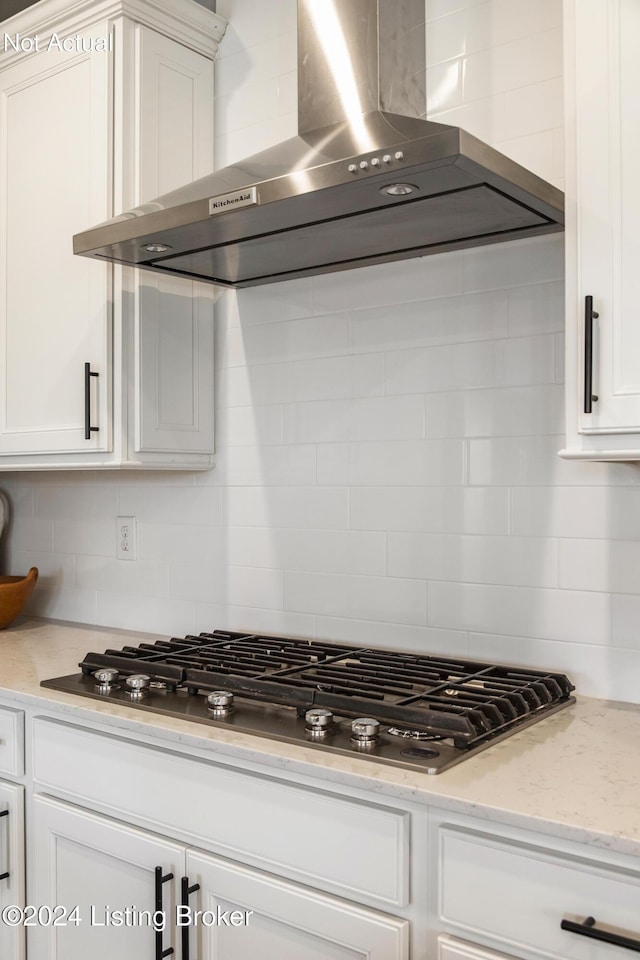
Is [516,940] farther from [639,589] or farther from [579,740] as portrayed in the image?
[639,589]

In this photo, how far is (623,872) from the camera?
1.12m

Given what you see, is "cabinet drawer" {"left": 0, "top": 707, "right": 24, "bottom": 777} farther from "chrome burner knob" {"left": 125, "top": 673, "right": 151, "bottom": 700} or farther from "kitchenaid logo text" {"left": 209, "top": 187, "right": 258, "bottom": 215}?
"kitchenaid logo text" {"left": 209, "top": 187, "right": 258, "bottom": 215}

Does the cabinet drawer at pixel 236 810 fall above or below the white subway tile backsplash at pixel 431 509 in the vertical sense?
below

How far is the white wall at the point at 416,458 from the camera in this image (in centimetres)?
185

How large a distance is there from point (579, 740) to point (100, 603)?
1.70 metres

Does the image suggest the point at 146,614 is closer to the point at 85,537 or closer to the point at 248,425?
the point at 85,537

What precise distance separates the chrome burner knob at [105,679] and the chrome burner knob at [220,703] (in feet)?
0.99

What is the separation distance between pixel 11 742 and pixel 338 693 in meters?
0.78

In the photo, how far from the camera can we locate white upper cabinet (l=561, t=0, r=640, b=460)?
141 cm

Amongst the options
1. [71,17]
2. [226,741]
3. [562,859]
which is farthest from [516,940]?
[71,17]

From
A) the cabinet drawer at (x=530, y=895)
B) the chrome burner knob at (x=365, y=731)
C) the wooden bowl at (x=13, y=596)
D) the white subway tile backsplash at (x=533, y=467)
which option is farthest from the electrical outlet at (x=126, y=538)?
the cabinet drawer at (x=530, y=895)

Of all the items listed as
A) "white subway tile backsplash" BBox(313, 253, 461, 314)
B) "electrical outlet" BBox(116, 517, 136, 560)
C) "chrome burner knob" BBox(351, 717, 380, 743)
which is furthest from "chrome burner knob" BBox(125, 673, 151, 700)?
"white subway tile backsplash" BBox(313, 253, 461, 314)

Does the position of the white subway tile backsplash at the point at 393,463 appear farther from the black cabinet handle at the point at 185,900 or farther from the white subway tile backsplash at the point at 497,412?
the black cabinet handle at the point at 185,900

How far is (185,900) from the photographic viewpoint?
61.6 inches
